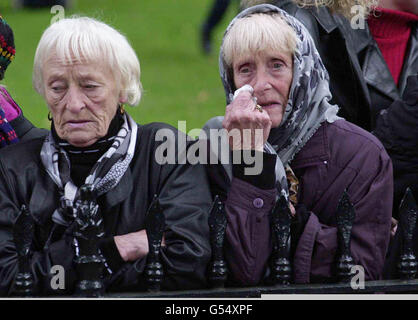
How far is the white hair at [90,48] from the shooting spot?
3.60 m

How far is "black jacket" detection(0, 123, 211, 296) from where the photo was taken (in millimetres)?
3513

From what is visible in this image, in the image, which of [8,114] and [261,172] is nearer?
[261,172]

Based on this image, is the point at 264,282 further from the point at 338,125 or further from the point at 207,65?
the point at 207,65

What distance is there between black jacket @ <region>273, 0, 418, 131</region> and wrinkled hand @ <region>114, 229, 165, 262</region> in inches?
56.9

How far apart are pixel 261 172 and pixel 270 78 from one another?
0.47 m

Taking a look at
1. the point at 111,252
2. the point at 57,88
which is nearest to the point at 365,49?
the point at 57,88

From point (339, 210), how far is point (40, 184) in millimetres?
1096

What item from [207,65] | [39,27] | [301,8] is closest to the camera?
[301,8]

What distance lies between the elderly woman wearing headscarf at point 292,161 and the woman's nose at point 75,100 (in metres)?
0.53

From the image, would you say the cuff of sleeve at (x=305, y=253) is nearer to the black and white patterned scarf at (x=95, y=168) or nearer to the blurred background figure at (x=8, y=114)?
the black and white patterned scarf at (x=95, y=168)

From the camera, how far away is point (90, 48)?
3.61 m

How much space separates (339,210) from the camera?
11.9 feet

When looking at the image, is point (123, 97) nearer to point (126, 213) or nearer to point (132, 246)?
point (126, 213)
